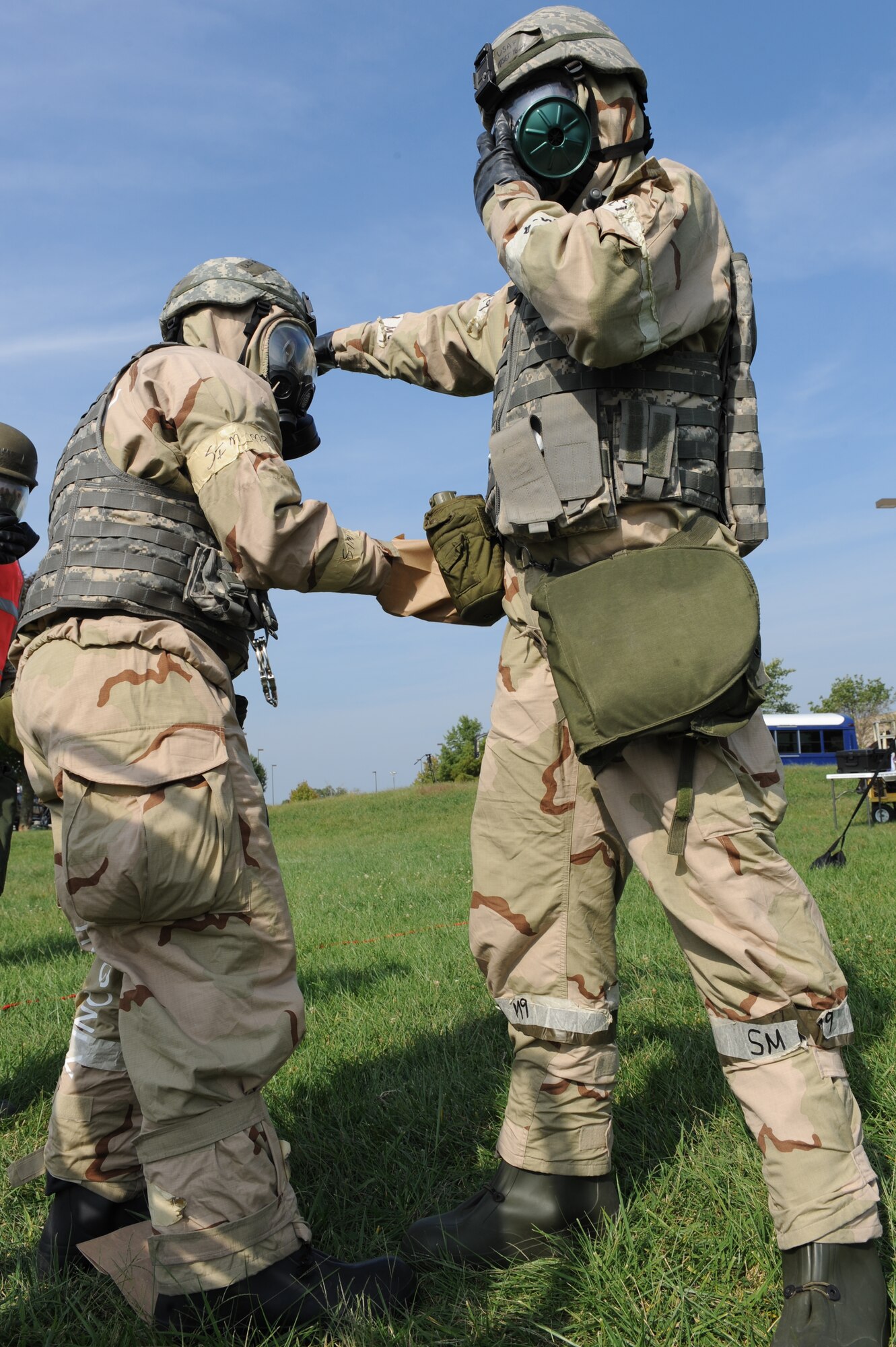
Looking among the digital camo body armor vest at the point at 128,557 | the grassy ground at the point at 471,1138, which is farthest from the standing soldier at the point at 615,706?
the digital camo body armor vest at the point at 128,557

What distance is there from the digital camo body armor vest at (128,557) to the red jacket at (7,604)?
2.45m

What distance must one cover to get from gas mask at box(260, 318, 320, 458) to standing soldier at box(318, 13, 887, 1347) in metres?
A: 0.57

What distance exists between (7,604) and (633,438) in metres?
3.56

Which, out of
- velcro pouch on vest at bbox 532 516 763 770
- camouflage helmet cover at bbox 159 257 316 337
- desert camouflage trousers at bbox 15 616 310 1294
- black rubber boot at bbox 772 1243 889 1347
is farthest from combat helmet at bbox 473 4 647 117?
black rubber boot at bbox 772 1243 889 1347

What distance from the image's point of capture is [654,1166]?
8.68 ft

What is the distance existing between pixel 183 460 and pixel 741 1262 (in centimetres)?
227

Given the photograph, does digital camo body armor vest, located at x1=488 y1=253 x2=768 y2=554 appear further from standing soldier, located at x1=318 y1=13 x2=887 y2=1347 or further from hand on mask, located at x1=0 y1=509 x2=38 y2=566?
hand on mask, located at x1=0 y1=509 x2=38 y2=566

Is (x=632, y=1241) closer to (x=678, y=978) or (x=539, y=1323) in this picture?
(x=539, y=1323)

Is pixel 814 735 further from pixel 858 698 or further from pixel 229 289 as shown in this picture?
pixel 229 289

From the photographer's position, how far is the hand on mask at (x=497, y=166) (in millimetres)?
2457

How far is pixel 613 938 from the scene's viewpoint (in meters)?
2.55

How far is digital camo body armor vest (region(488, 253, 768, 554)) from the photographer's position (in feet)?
7.72

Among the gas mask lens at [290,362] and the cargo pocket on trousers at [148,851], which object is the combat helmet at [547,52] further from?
the cargo pocket on trousers at [148,851]

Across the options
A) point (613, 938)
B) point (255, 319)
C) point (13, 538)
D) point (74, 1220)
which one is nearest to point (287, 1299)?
point (74, 1220)
